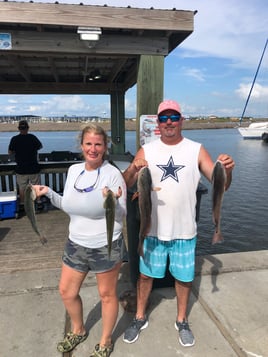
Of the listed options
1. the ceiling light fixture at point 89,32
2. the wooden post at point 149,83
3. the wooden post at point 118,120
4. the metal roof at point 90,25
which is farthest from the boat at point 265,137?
the ceiling light fixture at point 89,32

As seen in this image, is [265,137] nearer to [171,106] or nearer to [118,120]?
[118,120]

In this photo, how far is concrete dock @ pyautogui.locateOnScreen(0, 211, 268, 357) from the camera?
2.69 m

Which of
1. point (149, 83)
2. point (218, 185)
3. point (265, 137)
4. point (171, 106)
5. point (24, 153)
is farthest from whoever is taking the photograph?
point (265, 137)

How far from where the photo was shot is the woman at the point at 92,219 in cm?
230

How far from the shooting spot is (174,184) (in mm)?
2582

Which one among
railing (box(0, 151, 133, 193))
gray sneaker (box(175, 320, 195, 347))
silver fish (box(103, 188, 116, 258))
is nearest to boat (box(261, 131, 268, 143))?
railing (box(0, 151, 133, 193))

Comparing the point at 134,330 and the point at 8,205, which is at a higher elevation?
the point at 8,205

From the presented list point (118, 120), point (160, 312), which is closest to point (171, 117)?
point (160, 312)

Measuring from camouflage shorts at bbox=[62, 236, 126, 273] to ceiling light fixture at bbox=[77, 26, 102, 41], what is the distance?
8.91 feet

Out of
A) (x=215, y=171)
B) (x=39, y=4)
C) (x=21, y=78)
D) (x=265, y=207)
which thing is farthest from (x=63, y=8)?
(x=265, y=207)

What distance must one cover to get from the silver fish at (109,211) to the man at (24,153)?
4746 millimetres

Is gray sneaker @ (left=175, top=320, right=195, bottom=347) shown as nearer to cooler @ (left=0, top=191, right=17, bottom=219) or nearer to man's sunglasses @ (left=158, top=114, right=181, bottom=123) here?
man's sunglasses @ (left=158, top=114, right=181, bottom=123)

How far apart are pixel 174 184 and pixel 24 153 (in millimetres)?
4772

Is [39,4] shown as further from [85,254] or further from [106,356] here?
[106,356]
